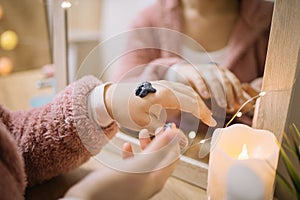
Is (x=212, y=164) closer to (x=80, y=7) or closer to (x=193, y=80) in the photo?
(x=193, y=80)

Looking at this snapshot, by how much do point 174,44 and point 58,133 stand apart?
19 cm

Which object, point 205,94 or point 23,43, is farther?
point 23,43

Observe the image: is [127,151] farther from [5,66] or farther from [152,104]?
[5,66]

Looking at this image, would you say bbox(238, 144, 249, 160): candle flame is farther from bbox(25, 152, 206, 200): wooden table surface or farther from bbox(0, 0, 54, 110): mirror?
bbox(0, 0, 54, 110): mirror

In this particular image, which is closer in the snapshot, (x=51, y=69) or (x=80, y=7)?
(x=80, y=7)

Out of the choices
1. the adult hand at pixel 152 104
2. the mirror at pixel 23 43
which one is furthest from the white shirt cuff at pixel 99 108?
the mirror at pixel 23 43

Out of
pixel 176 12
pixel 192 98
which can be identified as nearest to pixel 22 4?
pixel 176 12

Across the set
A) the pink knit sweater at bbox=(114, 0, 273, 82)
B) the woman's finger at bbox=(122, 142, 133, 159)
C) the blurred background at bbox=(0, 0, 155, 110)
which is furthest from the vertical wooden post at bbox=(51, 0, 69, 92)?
the woman's finger at bbox=(122, 142, 133, 159)

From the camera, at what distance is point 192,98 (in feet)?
1.27

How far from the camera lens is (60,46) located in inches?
22.2

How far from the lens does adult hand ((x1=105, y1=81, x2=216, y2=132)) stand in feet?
1.22

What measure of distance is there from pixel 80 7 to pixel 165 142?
0.32m

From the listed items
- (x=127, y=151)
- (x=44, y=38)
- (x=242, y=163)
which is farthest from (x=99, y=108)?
(x=44, y=38)

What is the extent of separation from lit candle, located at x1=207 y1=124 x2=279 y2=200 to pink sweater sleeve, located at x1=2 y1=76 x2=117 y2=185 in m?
0.12
